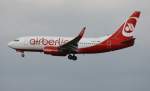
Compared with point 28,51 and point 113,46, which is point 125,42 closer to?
point 113,46

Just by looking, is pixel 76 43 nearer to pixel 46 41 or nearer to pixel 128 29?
pixel 46 41

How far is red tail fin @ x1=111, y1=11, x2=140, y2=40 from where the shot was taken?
5512 inches

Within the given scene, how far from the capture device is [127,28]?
463ft

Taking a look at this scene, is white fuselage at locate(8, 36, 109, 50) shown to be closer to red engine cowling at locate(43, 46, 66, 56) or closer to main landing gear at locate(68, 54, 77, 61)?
red engine cowling at locate(43, 46, 66, 56)

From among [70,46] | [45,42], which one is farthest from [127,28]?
[45,42]

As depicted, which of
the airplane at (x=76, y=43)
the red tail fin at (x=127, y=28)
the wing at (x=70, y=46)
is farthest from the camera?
the red tail fin at (x=127, y=28)

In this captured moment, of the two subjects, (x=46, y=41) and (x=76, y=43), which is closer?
(x=76, y=43)

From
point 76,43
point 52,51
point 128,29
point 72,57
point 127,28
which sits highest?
point 127,28

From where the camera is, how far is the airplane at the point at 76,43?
134750 mm

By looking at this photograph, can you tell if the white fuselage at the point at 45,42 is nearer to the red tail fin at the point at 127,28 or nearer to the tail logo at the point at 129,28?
the red tail fin at the point at 127,28

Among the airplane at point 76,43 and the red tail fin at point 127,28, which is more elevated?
the red tail fin at point 127,28

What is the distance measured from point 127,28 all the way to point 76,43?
12195 mm

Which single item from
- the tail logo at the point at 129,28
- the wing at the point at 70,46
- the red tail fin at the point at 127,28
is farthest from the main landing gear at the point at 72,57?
the tail logo at the point at 129,28

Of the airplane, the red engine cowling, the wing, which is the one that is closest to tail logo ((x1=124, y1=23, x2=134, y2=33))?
the airplane
